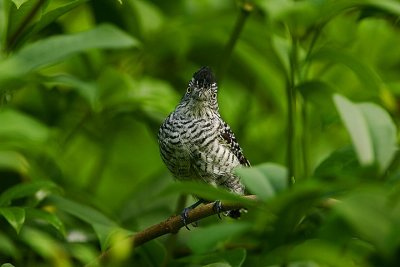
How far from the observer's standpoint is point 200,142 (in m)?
4.51

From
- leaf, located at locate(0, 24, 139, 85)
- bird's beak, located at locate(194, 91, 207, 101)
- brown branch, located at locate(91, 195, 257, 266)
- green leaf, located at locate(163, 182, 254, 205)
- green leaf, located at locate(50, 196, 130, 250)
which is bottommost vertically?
green leaf, located at locate(50, 196, 130, 250)

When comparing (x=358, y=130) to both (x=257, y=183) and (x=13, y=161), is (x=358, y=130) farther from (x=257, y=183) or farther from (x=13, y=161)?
(x=13, y=161)

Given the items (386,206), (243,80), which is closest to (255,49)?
(243,80)

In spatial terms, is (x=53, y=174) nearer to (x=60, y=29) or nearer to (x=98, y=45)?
(x=60, y=29)

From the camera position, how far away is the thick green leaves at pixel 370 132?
2033 mm

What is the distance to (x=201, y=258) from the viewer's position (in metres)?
3.15

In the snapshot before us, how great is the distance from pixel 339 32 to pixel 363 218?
3.13 meters

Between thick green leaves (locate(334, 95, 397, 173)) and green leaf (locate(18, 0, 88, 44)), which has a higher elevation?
green leaf (locate(18, 0, 88, 44))

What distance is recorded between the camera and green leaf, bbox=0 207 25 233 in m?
2.98

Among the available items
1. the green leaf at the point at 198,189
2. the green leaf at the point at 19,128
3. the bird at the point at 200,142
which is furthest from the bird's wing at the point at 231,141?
the green leaf at the point at 198,189

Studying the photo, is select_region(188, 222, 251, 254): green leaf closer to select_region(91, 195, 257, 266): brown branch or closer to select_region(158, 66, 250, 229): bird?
select_region(91, 195, 257, 266): brown branch

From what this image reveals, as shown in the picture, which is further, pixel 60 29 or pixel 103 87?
pixel 60 29

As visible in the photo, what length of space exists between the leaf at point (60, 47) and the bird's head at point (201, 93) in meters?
1.16

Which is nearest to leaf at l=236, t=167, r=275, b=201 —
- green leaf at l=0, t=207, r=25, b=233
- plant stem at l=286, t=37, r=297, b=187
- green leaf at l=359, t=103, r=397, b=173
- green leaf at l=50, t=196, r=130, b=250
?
green leaf at l=359, t=103, r=397, b=173
